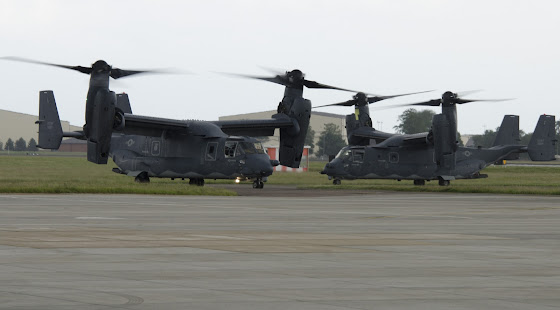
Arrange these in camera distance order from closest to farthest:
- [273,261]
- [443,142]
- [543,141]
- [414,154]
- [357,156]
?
[273,261], [443,142], [357,156], [414,154], [543,141]

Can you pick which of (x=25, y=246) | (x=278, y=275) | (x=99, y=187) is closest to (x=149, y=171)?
(x=99, y=187)

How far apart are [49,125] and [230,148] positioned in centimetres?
1076

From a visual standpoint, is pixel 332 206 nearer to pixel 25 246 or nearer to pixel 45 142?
pixel 25 246

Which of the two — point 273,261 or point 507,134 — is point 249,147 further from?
point 273,261

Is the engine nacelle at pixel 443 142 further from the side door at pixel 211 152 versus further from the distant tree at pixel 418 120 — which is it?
the distant tree at pixel 418 120

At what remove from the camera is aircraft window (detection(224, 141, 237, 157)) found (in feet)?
166

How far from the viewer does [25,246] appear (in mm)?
15164

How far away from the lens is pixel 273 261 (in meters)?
13.5

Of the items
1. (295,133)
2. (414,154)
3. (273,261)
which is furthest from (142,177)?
(273,261)

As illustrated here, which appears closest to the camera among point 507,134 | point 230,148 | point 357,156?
point 230,148

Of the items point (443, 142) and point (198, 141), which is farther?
point (443, 142)

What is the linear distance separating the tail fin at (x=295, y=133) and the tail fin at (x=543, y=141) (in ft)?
83.8

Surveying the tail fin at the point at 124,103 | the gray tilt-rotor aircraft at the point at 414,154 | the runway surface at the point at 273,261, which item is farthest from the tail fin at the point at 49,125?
the runway surface at the point at 273,261

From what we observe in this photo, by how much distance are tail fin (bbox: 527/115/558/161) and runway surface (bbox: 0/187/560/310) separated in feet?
144
